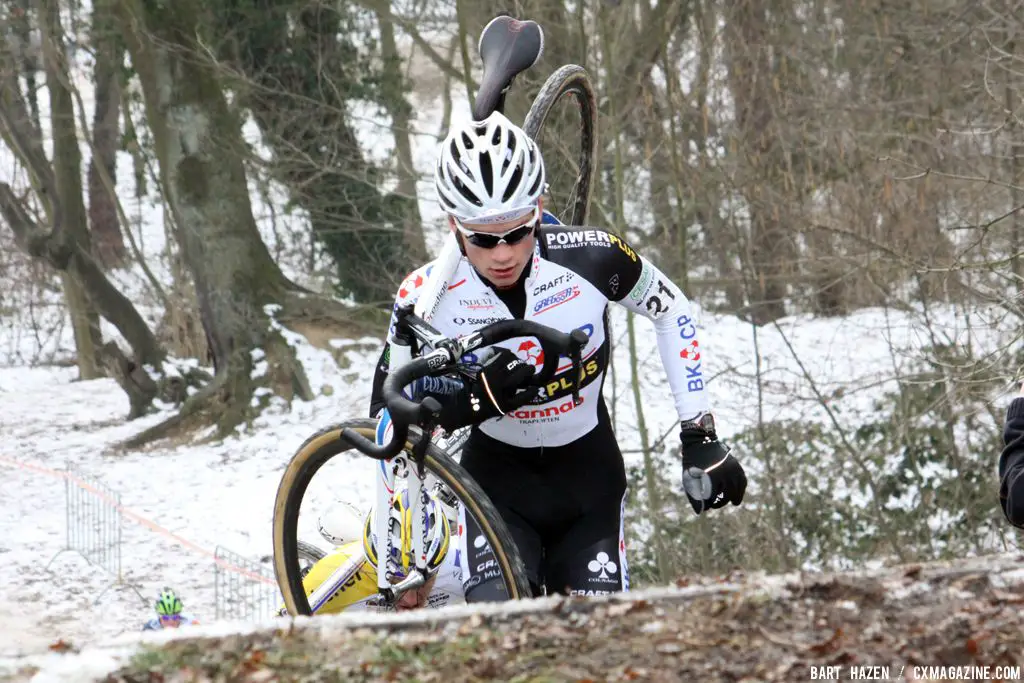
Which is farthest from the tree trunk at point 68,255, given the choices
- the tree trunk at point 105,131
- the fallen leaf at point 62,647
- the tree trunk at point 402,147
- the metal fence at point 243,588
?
the fallen leaf at point 62,647

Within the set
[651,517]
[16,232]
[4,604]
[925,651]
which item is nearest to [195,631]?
[925,651]

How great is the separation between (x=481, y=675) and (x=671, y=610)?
0.57 metres

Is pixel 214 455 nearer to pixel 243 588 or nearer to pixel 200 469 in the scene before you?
pixel 200 469

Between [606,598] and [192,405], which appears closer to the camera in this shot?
[606,598]

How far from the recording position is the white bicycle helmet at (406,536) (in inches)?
157

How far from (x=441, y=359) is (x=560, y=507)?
91cm

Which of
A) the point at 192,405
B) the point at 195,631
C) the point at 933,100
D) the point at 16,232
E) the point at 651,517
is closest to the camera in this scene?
the point at 195,631

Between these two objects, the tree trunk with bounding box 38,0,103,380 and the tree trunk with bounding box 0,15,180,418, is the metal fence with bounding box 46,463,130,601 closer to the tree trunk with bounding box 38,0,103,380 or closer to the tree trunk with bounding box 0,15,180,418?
the tree trunk with bounding box 0,15,180,418

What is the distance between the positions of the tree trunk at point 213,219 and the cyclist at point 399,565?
1222 centimetres

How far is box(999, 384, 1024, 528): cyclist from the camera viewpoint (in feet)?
9.05

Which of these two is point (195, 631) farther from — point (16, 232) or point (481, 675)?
point (16, 232)

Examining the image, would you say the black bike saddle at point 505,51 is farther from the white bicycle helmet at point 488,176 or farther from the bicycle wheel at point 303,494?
the bicycle wheel at point 303,494

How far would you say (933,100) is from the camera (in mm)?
13625

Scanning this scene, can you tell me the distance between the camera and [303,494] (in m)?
4.11
